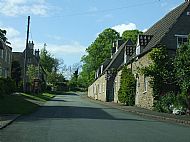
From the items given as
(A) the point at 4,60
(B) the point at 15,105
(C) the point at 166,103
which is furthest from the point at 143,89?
(A) the point at 4,60

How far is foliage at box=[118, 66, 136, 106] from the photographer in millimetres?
42316

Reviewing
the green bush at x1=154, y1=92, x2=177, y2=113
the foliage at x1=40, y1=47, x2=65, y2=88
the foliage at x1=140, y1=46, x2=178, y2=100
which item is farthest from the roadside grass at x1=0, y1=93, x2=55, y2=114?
the foliage at x1=40, y1=47, x2=65, y2=88

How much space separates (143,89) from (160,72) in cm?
447

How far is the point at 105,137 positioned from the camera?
44.7 feet

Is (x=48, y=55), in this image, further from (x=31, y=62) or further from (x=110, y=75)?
(x=110, y=75)

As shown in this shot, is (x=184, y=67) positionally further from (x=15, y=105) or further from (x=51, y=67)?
(x=51, y=67)

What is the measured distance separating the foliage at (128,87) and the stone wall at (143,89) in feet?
3.87

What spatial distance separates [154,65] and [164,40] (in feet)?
8.58

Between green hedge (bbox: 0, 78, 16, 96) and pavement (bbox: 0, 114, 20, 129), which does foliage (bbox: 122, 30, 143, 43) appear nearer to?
green hedge (bbox: 0, 78, 16, 96)

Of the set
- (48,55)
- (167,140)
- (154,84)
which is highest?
(48,55)

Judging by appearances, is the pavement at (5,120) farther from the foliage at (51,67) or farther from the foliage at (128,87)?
the foliage at (51,67)

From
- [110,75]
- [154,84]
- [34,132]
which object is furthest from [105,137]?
[110,75]

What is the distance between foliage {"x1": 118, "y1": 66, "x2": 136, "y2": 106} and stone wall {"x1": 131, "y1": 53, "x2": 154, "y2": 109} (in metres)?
1.18

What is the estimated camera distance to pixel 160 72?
109 ft
